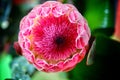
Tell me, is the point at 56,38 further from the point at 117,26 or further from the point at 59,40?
the point at 117,26

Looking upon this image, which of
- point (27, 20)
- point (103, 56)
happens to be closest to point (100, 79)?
point (103, 56)

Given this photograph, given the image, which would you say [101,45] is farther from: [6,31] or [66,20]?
[6,31]

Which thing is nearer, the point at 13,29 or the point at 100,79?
the point at 100,79

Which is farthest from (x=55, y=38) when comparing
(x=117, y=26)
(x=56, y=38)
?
(x=117, y=26)
